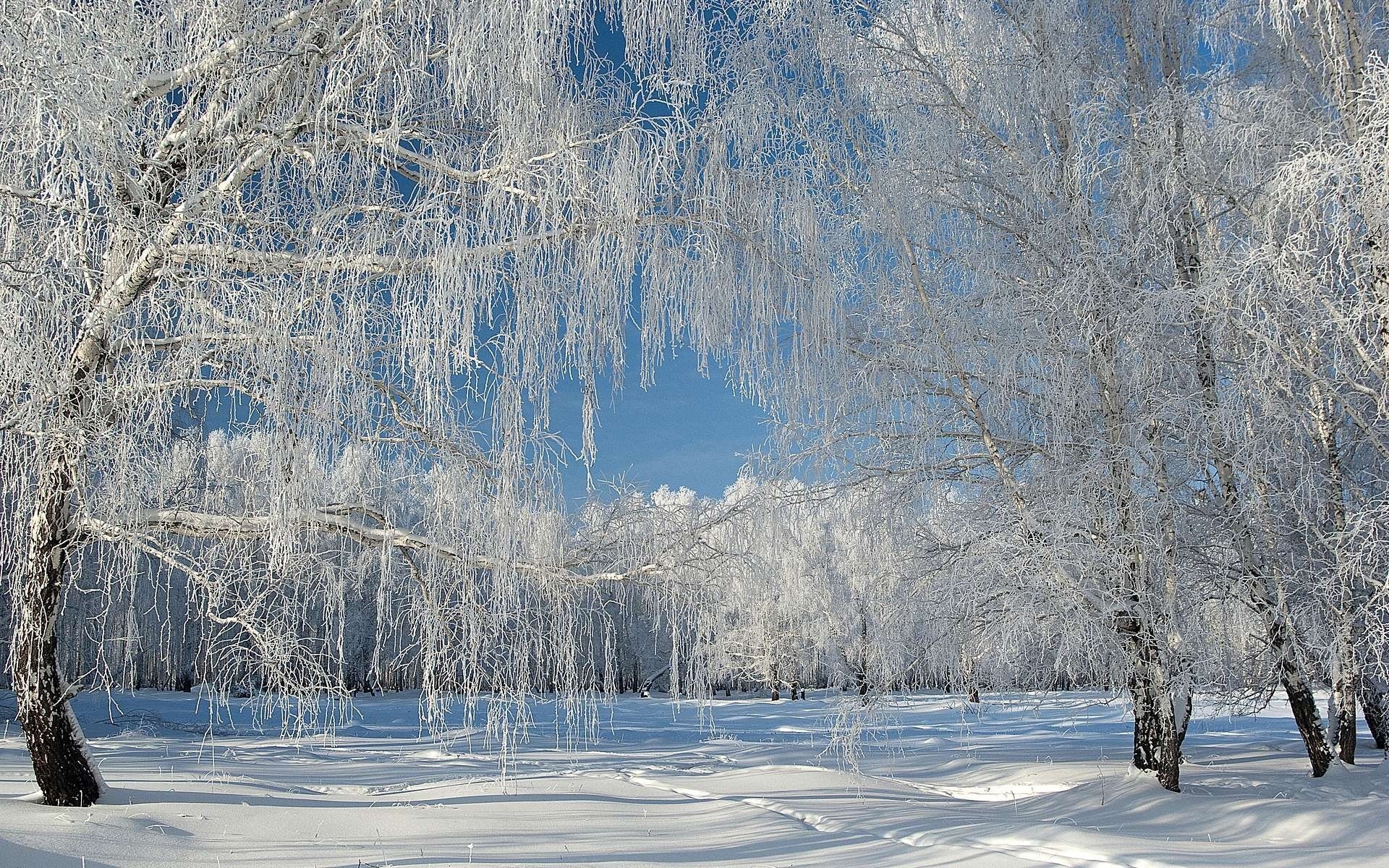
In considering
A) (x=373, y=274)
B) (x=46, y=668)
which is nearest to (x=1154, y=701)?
(x=373, y=274)

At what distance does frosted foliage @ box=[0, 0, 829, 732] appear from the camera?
402 centimetres

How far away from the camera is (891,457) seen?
7750 millimetres

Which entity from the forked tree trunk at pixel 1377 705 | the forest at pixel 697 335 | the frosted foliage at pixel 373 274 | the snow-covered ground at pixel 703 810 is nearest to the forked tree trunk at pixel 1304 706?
the forest at pixel 697 335

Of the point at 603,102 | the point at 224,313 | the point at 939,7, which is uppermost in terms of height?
the point at 939,7

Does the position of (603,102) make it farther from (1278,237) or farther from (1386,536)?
(1386,536)

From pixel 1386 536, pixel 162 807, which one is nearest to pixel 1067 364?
pixel 1386 536

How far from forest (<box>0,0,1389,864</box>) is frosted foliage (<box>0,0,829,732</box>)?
0.03m

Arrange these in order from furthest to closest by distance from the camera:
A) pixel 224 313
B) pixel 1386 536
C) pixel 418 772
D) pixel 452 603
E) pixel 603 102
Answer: pixel 418 772 < pixel 1386 536 < pixel 452 603 < pixel 603 102 < pixel 224 313

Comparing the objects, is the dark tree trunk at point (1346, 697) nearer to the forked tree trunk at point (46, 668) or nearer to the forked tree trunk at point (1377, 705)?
the forked tree trunk at point (1377, 705)

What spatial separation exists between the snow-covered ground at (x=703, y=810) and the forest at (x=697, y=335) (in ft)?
1.79

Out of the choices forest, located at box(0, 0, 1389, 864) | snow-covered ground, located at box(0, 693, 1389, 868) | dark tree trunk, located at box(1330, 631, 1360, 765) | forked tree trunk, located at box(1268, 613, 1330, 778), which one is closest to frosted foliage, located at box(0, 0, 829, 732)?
forest, located at box(0, 0, 1389, 864)

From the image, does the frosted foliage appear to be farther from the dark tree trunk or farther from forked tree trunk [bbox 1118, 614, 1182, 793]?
the dark tree trunk

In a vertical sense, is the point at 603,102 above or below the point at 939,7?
below

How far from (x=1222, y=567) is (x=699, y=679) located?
4.40m
